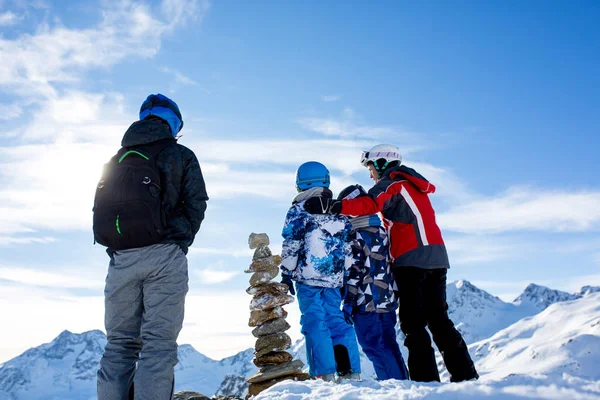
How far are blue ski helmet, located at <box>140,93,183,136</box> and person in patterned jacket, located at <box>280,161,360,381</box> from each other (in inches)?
93.3

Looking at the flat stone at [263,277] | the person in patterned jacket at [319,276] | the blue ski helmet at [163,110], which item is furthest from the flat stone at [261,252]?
the blue ski helmet at [163,110]

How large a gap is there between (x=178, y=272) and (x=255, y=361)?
16.8 feet

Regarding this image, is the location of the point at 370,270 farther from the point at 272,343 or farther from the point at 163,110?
the point at 163,110

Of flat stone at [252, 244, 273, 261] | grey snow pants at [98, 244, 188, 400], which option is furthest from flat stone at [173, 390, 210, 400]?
grey snow pants at [98, 244, 188, 400]

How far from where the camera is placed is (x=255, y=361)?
980cm

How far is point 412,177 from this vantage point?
7.22m

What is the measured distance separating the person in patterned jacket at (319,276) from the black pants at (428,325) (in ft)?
3.23

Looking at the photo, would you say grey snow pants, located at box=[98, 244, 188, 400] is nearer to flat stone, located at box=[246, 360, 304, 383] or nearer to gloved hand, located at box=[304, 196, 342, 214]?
gloved hand, located at box=[304, 196, 342, 214]

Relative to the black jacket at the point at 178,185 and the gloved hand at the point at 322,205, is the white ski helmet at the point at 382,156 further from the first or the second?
the black jacket at the point at 178,185

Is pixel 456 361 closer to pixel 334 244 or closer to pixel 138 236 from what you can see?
pixel 334 244

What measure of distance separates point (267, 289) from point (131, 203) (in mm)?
5295

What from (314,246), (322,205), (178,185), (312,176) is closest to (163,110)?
(178,185)

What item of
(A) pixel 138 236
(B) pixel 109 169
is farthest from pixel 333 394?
(B) pixel 109 169

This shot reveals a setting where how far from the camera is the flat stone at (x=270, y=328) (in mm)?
9891
